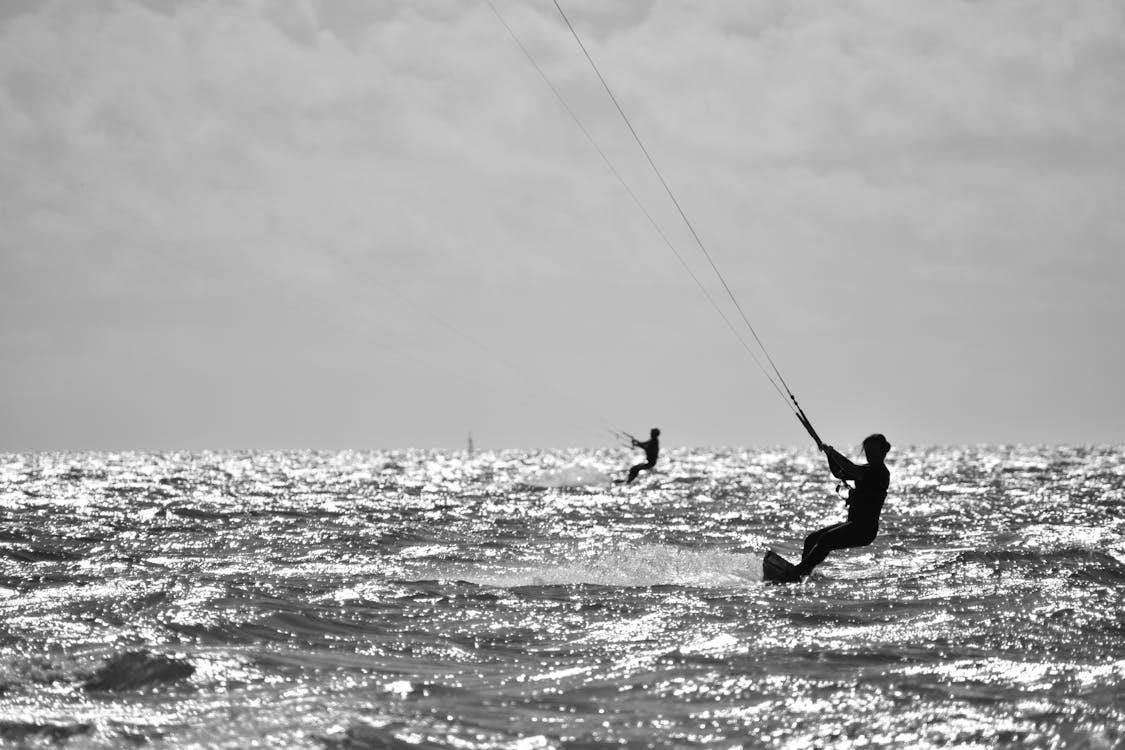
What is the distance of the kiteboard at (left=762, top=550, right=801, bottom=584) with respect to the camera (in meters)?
12.8

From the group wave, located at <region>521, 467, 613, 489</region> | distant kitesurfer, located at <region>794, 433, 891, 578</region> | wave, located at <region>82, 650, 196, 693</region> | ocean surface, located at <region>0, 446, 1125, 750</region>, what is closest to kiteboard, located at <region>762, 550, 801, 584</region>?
distant kitesurfer, located at <region>794, 433, 891, 578</region>

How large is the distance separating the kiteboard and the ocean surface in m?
0.25

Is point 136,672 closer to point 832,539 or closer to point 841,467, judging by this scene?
point 841,467

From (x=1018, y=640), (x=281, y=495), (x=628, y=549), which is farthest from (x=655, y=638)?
(x=281, y=495)

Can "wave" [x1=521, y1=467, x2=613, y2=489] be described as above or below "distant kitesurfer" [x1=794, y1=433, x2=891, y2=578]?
above

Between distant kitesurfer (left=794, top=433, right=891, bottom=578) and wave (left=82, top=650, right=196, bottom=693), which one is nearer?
wave (left=82, top=650, right=196, bottom=693)

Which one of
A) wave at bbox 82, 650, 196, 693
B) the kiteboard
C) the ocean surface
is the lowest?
wave at bbox 82, 650, 196, 693

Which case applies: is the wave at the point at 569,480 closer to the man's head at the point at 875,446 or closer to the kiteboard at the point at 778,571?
the kiteboard at the point at 778,571

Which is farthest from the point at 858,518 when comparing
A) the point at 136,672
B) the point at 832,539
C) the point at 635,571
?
the point at 136,672

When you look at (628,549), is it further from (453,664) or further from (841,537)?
(453,664)

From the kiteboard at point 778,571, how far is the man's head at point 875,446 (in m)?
1.56

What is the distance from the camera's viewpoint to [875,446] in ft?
40.3

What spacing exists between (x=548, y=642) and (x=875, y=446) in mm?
4903

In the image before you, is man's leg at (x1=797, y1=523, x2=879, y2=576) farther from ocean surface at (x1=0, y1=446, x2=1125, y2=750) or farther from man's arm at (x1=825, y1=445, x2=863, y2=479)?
man's arm at (x1=825, y1=445, x2=863, y2=479)
